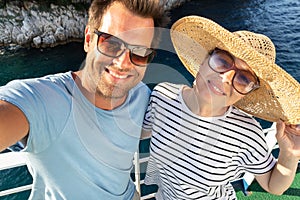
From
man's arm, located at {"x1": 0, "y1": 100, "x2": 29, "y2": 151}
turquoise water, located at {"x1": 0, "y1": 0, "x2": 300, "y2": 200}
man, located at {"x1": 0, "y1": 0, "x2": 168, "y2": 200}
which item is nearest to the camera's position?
man's arm, located at {"x1": 0, "y1": 100, "x2": 29, "y2": 151}

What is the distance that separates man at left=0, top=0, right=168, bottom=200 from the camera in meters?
0.83

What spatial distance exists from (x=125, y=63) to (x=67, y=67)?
760 cm

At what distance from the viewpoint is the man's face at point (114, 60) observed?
933mm

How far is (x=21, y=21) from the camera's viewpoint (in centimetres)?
877

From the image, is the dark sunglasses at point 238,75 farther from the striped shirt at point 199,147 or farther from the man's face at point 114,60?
the man's face at point 114,60

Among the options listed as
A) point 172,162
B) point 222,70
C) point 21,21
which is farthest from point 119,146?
point 21,21

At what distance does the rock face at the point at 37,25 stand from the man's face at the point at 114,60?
8.44 metres

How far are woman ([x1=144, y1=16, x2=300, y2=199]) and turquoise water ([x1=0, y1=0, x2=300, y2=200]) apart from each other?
12.3 feet

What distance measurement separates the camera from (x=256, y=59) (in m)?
0.85

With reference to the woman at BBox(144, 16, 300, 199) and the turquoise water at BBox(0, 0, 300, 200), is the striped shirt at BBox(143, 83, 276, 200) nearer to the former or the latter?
the woman at BBox(144, 16, 300, 199)

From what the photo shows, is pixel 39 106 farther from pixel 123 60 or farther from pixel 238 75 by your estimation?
pixel 238 75

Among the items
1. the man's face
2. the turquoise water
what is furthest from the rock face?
the man's face

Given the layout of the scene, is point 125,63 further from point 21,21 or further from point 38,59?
point 21,21

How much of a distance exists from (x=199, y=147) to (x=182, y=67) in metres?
7.30
